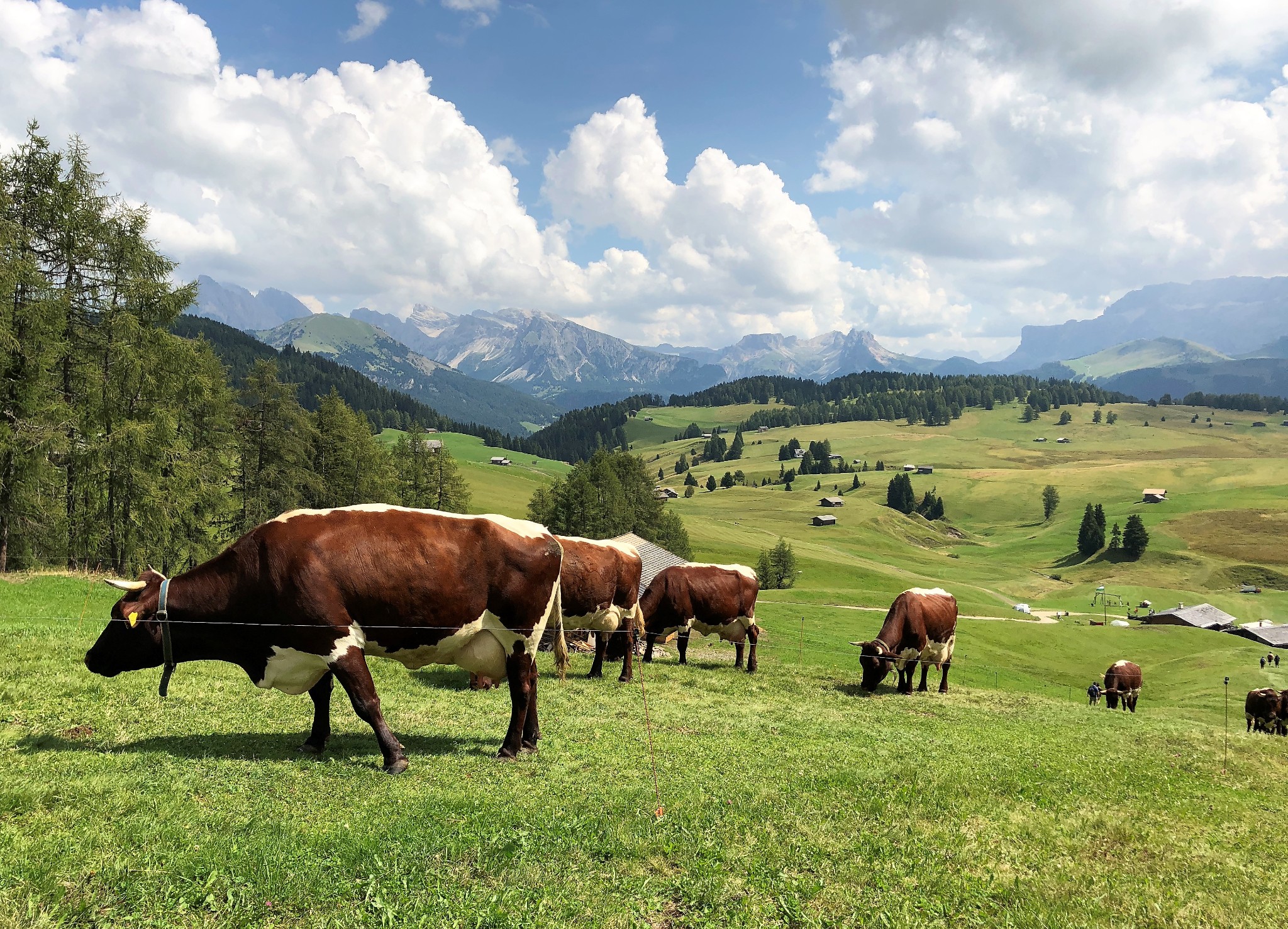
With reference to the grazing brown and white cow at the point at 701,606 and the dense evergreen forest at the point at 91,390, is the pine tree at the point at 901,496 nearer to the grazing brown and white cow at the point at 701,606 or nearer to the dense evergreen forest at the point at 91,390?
the grazing brown and white cow at the point at 701,606

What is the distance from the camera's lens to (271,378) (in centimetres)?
4844

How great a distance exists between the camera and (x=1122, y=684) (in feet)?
112

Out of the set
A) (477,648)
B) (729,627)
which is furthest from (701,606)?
(477,648)

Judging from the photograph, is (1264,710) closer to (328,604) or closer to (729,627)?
(729,627)

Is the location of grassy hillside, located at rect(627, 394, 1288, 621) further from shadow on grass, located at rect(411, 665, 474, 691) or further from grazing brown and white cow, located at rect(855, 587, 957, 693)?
shadow on grass, located at rect(411, 665, 474, 691)

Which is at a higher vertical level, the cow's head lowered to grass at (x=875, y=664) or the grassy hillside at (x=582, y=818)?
the grassy hillside at (x=582, y=818)

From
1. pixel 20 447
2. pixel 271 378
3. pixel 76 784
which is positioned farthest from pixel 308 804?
pixel 271 378

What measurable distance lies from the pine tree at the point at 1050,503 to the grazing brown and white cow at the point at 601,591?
18897 centimetres

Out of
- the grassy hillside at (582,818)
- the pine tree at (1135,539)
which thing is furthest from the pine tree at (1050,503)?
the grassy hillside at (582,818)

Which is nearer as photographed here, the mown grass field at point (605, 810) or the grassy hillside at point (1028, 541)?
the mown grass field at point (605, 810)

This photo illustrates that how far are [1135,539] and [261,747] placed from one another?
164m

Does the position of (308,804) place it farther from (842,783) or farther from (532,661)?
(842,783)

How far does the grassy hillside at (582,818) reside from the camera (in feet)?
19.7

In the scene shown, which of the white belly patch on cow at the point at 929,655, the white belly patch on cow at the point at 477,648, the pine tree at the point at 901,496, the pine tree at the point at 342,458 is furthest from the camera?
the pine tree at the point at 901,496
